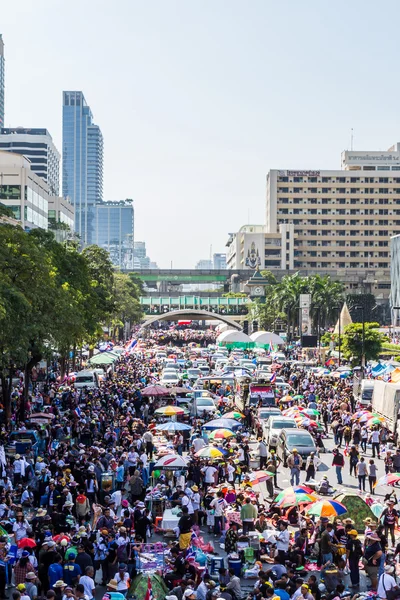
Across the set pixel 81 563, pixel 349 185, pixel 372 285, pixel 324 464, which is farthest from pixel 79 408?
pixel 349 185

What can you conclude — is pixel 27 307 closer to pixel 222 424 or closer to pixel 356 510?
pixel 222 424

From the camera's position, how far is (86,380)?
4800 cm

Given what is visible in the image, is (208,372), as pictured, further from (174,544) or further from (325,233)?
(325,233)

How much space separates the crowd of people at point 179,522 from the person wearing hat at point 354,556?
0.09 ft

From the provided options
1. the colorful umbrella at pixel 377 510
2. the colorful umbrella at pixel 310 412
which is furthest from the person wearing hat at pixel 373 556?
the colorful umbrella at pixel 310 412

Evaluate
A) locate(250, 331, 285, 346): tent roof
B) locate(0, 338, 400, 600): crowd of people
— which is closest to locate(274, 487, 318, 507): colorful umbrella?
locate(0, 338, 400, 600): crowd of people

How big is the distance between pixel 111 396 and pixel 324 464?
1575 centimetres

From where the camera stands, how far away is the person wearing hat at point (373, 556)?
54.9 ft

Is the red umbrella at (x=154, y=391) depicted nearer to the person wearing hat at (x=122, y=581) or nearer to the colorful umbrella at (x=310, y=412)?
the colorful umbrella at (x=310, y=412)

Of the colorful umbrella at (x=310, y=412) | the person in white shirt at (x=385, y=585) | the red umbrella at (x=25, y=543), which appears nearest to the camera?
the person in white shirt at (x=385, y=585)

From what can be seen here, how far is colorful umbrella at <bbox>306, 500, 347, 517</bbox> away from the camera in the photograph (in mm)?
18438

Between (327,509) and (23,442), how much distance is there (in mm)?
13010

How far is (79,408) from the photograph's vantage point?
37.7m

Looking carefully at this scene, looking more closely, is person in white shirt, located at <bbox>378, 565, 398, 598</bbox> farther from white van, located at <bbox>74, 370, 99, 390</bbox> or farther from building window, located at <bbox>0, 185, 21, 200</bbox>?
building window, located at <bbox>0, 185, 21, 200</bbox>
